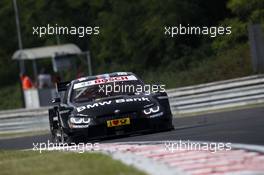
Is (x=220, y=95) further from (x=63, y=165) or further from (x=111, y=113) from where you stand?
(x=63, y=165)

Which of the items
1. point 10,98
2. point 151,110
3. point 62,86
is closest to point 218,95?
point 62,86

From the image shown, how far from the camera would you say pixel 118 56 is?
157ft

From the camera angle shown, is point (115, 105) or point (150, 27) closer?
point (115, 105)

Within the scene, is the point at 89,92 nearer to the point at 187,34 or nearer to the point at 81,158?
the point at 81,158

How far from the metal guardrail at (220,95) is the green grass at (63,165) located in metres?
13.4

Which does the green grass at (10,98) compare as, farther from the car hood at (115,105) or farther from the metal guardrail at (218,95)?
the car hood at (115,105)

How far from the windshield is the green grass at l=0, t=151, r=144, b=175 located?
4.10 metres

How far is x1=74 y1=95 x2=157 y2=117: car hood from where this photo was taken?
1641cm

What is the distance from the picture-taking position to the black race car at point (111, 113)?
646 inches

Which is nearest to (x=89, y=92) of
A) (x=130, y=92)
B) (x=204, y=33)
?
(x=130, y=92)

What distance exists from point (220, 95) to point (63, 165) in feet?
52.3

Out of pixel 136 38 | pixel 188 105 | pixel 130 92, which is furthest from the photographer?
pixel 136 38

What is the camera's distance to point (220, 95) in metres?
26.7

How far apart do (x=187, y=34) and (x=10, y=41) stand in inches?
867
